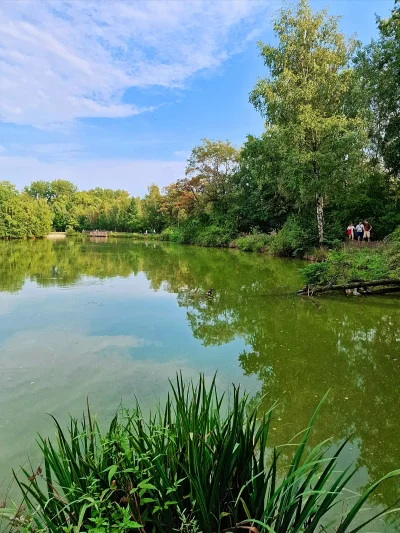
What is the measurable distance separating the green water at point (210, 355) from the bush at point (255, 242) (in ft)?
42.7

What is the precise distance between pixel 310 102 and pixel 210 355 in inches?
533

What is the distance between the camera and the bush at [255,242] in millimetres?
22984

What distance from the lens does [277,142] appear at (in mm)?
15117

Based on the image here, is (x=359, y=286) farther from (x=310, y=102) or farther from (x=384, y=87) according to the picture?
(x=384, y=87)

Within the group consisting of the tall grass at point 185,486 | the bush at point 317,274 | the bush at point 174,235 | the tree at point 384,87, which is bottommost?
the tall grass at point 185,486

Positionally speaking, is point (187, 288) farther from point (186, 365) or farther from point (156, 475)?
point (156, 475)

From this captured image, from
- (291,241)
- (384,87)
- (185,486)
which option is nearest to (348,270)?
(185,486)

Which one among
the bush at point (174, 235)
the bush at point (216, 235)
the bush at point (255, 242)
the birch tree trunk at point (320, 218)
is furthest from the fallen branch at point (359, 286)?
the bush at point (174, 235)

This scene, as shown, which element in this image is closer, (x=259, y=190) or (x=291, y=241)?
(x=291, y=241)

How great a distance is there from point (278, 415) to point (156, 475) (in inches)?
87.6

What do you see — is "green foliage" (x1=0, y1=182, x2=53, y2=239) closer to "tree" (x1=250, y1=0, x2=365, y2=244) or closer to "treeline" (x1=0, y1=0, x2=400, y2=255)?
"treeline" (x1=0, y1=0, x2=400, y2=255)

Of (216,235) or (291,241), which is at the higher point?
(216,235)

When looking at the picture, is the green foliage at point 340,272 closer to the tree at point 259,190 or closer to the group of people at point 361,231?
the group of people at point 361,231

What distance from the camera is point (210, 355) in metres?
5.21
